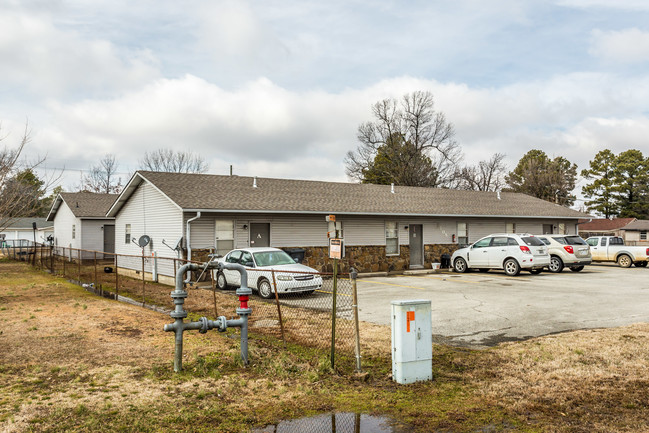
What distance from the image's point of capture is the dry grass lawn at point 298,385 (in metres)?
4.70

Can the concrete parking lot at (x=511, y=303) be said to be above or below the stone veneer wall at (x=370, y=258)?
below

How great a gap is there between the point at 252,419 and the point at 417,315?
231cm

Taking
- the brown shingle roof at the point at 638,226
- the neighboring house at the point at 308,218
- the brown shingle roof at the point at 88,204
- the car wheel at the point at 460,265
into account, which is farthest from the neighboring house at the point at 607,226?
the brown shingle roof at the point at 88,204

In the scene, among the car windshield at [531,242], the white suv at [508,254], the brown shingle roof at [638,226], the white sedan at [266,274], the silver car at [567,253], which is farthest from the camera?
the brown shingle roof at [638,226]

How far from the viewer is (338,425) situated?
15.2 ft

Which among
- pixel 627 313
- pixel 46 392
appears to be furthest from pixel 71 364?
Answer: pixel 627 313

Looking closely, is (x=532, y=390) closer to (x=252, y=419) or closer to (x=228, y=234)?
(x=252, y=419)

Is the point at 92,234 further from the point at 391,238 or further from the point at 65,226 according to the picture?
the point at 391,238

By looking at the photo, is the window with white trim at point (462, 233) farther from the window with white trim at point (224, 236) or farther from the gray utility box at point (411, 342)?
the gray utility box at point (411, 342)

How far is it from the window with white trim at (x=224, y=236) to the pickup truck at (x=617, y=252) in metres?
19.4

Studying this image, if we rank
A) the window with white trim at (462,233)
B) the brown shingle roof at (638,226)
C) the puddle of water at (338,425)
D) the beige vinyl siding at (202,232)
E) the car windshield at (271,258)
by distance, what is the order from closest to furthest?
the puddle of water at (338,425) → the car windshield at (271,258) → the beige vinyl siding at (202,232) → the window with white trim at (462,233) → the brown shingle roof at (638,226)

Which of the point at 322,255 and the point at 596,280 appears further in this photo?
the point at 322,255

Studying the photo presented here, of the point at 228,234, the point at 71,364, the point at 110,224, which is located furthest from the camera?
the point at 110,224

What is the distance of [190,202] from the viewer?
704 inches
